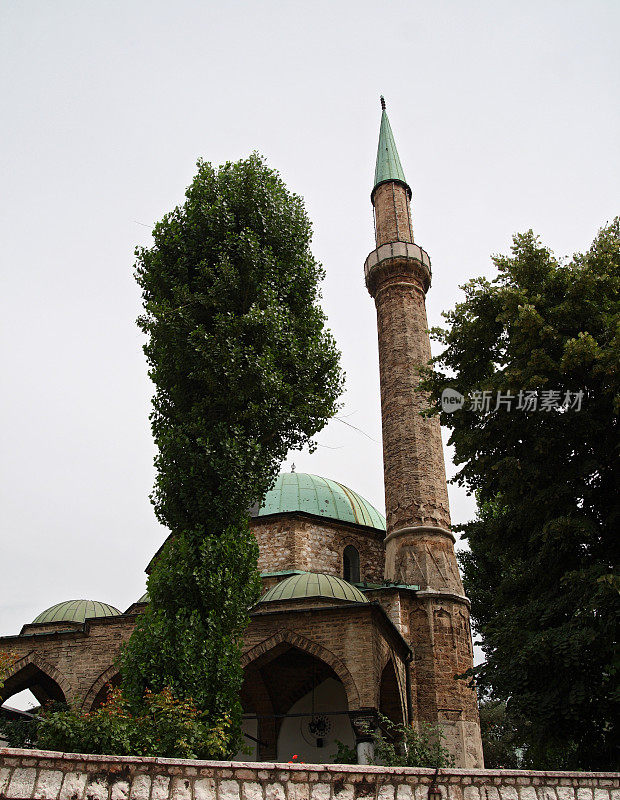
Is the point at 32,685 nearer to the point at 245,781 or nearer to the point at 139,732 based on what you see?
the point at 139,732

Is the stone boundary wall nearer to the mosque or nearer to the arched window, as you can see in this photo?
the mosque

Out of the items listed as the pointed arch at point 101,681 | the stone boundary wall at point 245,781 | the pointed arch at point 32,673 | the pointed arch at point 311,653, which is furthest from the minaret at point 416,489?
the pointed arch at point 32,673

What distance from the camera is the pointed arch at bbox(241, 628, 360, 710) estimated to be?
1029 cm

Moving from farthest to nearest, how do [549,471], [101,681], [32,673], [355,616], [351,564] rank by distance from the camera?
[351,564] < [32,673] < [101,681] < [355,616] < [549,471]

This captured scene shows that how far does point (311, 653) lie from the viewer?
10969mm

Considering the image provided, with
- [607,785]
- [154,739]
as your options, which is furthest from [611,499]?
[154,739]

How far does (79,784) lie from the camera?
4480mm

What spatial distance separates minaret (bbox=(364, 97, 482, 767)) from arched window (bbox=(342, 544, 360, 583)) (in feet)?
4.63

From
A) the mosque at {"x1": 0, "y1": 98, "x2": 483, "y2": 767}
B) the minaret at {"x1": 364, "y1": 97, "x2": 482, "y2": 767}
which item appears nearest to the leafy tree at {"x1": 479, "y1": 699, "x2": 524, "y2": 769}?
the mosque at {"x1": 0, "y1": 98, "x2": 483, "y2": 767}

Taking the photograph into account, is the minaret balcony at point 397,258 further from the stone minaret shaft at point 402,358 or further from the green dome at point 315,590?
the green dome at point 315,590

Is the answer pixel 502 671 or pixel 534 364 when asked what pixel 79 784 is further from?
pixel 534 364

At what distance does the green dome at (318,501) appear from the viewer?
56.9 ft

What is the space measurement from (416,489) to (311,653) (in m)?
5.41

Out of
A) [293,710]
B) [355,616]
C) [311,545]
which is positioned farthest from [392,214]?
[293,710]
